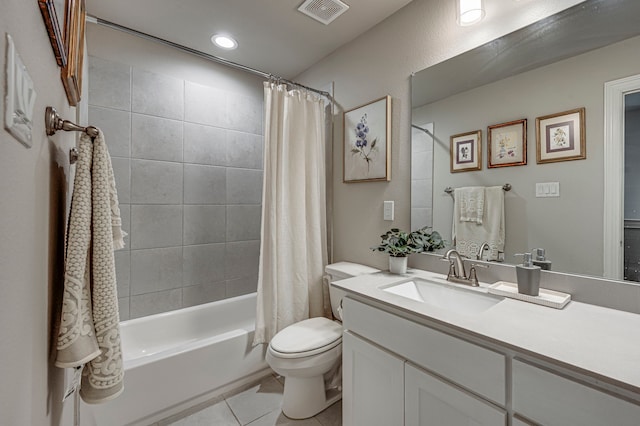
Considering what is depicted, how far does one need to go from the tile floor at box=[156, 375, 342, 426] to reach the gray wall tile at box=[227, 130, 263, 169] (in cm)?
179

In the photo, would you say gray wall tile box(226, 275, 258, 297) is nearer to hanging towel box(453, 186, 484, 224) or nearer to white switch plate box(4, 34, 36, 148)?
hanging towel box(453, 186, 484, 224)

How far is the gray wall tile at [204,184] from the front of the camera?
2260 mm

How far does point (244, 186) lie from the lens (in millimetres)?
2576

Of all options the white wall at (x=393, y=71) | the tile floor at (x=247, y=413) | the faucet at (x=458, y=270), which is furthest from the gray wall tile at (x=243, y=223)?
the faucet at (x=458, y=270)

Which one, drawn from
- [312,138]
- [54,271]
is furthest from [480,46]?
[54,271]

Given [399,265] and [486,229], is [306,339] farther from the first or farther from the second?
[486,229]

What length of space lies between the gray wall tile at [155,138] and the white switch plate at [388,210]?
5.39ft

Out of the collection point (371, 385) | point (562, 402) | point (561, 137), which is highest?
point (561, 137)

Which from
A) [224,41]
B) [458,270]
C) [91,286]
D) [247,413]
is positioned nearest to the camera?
[91,286]

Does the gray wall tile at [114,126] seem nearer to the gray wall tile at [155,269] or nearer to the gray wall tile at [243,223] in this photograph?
the gray wall tile at [155,269]

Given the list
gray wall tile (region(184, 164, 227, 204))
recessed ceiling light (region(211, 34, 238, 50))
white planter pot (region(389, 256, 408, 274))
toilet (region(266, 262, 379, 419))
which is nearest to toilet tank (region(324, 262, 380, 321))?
toilet (region(266, 262, 379, 419))

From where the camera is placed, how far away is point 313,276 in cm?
206

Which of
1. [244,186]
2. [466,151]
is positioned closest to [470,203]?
[466,151]

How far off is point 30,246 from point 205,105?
82.8 inches
